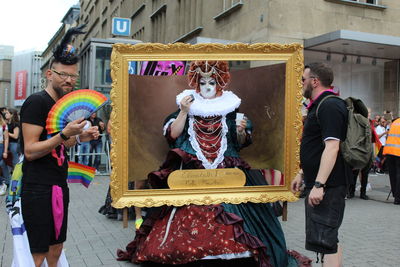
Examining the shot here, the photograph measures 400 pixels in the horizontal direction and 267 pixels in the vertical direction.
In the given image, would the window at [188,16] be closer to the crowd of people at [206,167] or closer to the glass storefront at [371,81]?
the glass storefront at [371,81]

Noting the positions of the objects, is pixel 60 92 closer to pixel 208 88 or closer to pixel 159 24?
pixel 208 88

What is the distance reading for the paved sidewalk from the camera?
187 inches

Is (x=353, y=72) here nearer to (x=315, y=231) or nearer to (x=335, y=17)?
(x=335, y=17)

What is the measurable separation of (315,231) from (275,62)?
1740 mm

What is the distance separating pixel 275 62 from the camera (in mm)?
4379

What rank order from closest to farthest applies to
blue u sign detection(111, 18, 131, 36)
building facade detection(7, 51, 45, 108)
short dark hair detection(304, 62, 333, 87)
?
short dark hair detection(304, 62, 333, 87)
blue u sign detection(111, 18, 131, 36)
building facade detection(7, 51, 45, 108)

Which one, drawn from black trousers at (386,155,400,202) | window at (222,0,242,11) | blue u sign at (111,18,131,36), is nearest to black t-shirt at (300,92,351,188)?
black trousers at (386,155,400,202)

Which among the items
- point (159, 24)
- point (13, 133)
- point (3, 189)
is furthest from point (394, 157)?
point (159, 24)

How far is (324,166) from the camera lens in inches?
128

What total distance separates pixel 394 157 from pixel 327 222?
594 cm

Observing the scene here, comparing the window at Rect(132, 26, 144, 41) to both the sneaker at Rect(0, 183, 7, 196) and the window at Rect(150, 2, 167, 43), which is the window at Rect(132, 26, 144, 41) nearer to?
the window at Rect(150, 2, 167, 43)

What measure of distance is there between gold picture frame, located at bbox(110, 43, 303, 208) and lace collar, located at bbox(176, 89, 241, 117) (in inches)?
17.4

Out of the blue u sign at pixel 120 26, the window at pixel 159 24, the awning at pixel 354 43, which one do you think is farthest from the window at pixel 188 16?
the awning at pixel 354 43

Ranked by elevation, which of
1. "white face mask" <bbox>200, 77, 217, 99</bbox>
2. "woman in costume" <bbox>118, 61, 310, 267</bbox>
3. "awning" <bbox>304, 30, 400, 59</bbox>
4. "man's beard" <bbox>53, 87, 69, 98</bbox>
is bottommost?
"woman in costume" <bbox>118, 61, 310, 267</bbox>
